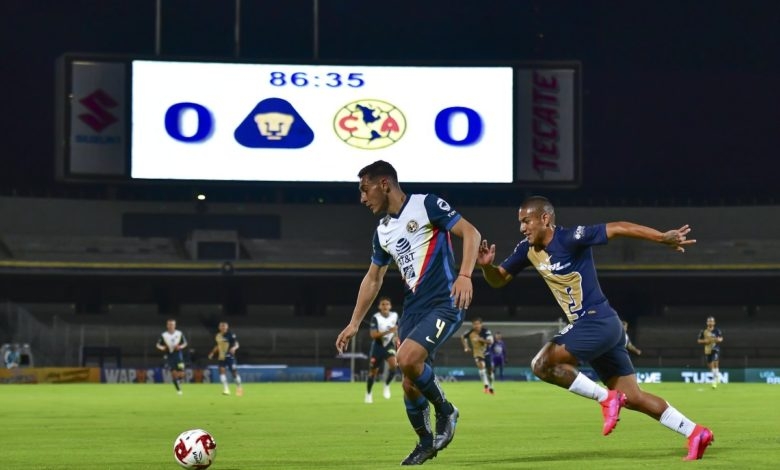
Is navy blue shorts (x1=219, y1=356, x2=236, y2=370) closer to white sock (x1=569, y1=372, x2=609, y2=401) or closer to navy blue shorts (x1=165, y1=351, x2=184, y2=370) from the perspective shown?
navy blue shorts (x1=165, y1=351, x2=184, y2=370)

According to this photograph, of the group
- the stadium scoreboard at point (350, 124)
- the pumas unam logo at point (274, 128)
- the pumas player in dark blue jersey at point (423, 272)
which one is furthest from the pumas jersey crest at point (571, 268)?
the pumas unam logo at point (274, 128)

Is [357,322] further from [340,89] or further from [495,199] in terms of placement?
[495,199]

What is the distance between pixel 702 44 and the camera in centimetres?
5847

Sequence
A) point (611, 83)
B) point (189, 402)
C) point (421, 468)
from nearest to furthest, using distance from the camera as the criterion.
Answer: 1. point (421, 468)
2. point (189, 402)
3. point (611, 83)

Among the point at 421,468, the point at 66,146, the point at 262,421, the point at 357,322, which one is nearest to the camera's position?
the point at 421,468

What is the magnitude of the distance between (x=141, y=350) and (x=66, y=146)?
47.0 ft

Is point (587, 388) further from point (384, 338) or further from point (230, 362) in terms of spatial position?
point (230, 362)

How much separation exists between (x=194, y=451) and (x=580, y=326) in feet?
12.2

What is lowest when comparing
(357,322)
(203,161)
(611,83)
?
(357,322)

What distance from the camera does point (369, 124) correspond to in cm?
4522

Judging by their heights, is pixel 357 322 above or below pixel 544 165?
below

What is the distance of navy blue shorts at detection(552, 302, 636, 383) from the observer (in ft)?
38.2

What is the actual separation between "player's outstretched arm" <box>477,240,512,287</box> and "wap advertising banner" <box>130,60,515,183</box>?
3290 cm

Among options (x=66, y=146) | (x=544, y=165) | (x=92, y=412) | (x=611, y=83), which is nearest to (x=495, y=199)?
(x=611, y=83)
